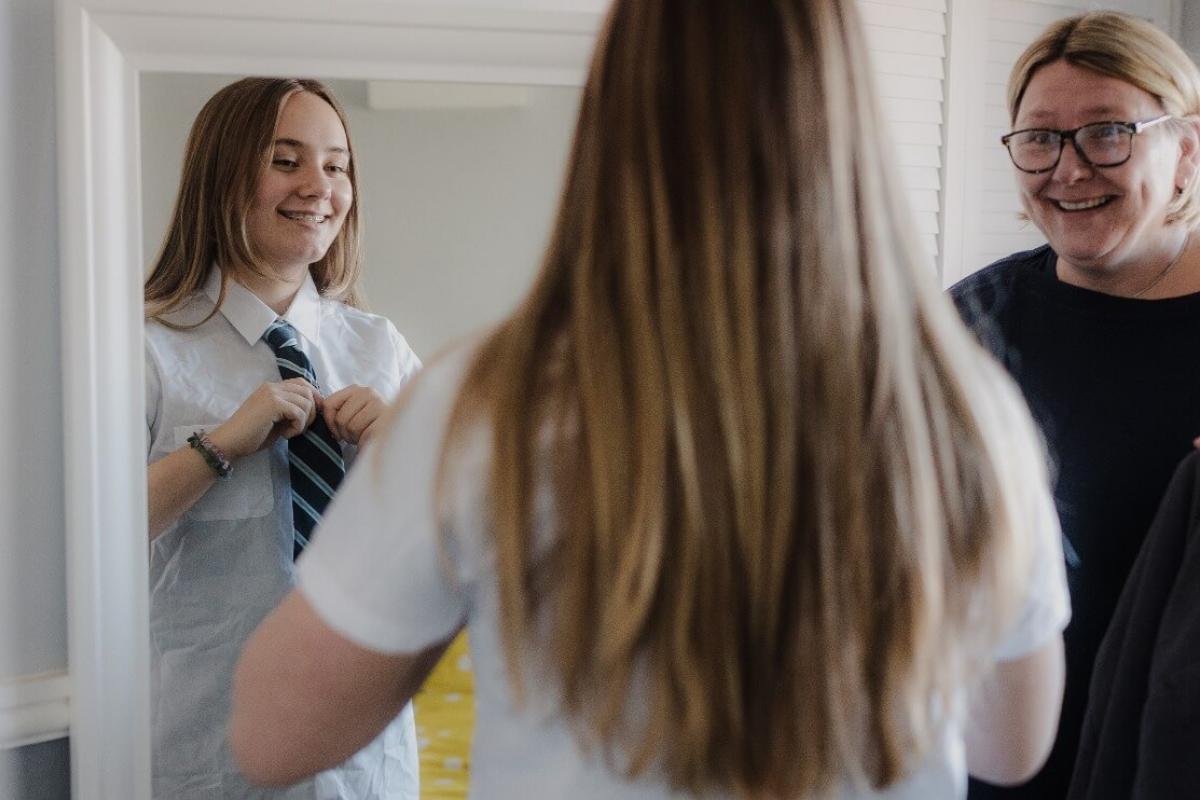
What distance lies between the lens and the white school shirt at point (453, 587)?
0.64m

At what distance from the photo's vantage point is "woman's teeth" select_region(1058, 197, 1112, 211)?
1332 millimetres

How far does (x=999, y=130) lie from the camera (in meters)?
1.86

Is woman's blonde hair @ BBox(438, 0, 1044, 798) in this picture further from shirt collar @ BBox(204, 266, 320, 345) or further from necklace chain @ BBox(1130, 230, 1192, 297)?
necklace chain @ BBox(1130, 230, 1192, 297)

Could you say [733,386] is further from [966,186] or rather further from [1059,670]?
[966,186]

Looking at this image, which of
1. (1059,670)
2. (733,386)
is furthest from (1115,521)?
(733,386)

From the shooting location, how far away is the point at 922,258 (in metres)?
0.68

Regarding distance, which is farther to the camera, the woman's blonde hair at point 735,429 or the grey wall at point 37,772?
the grey wall at point 37,772

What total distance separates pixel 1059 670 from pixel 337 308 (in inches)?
31.9

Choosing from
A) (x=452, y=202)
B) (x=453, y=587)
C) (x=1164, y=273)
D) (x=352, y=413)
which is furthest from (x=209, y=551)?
(x=1164, y=273)

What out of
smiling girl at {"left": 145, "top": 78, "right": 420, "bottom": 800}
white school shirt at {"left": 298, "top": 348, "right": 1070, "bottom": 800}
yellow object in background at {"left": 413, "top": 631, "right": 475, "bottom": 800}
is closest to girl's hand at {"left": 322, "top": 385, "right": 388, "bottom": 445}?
smiling girl at {"left": 145, "top": 78, "right": 420, "bottom": 800}

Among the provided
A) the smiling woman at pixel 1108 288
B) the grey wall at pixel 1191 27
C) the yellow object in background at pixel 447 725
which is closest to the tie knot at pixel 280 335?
the yellow object in background at pixel 447 725

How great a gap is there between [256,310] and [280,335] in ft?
0.12

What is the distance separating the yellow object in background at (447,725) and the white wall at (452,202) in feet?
1.16

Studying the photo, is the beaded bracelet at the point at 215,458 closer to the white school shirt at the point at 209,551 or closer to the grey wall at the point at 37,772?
the white school shirt at the point at 209,551
